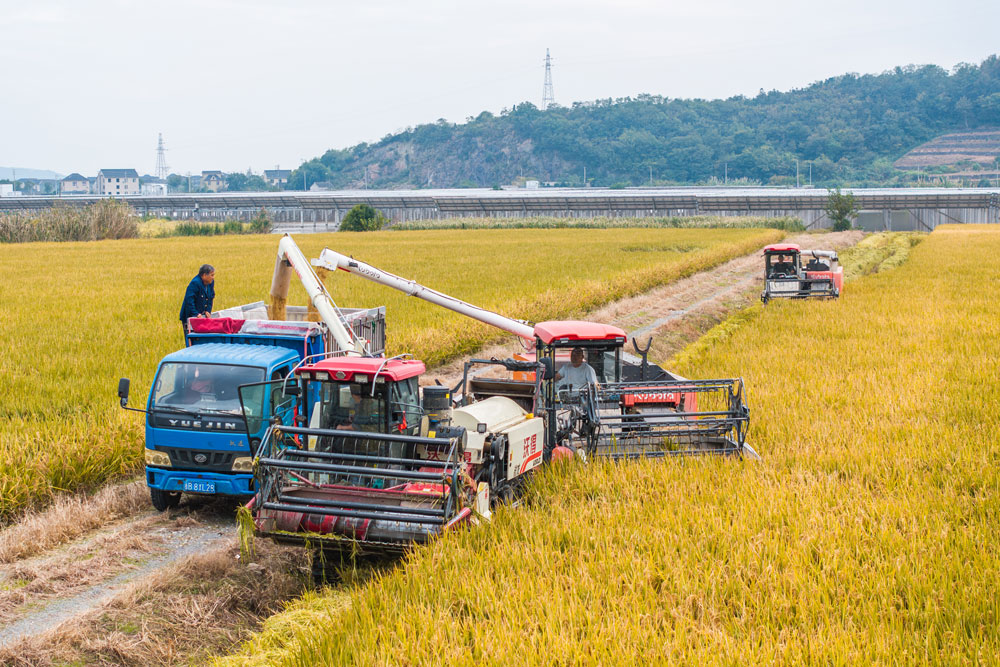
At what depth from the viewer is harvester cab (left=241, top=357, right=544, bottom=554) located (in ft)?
25.7

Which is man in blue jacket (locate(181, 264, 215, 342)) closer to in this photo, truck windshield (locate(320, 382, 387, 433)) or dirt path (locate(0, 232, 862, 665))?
dirt path (locate(0, 232, 862, 665))

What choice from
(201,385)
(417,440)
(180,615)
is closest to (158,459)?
(201,385)

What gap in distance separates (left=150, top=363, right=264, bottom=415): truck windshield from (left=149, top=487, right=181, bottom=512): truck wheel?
923 mm

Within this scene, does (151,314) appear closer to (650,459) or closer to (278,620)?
(650,459)

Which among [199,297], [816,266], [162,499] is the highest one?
[199,297]

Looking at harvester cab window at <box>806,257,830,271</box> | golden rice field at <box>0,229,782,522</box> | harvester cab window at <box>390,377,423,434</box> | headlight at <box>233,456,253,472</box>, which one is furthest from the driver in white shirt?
harvester cab window at <box>806,257,830,271</box>

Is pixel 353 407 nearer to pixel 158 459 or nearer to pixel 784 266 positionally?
pixel 158 459

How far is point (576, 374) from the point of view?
39.4ft

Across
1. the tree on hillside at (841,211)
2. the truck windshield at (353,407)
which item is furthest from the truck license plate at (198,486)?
the tree on hillside at (841,211)

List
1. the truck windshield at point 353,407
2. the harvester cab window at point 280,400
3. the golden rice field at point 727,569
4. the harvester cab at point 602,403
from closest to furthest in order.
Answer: the golden rice field at point 727,569 → the truck windshield at point 353,407 → the harvester cab window at point 280,400 → the harvester cab at point 602,403

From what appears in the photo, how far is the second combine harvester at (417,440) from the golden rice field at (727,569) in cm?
41

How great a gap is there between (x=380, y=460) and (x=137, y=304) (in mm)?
17463

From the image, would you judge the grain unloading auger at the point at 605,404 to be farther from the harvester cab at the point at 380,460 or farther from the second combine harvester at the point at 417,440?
the harvester cab at the point at 380,460

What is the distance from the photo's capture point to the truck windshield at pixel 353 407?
29.1ft
